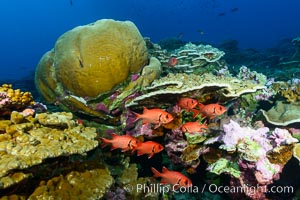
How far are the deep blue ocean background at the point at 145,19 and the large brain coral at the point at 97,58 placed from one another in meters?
79.6

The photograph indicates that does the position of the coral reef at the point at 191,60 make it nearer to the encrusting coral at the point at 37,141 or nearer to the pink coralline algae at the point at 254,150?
the pink coralline algae at the point at 254,150

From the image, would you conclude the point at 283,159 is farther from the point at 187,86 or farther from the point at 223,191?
the point at 187,86

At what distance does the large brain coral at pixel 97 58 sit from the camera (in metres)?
4.79

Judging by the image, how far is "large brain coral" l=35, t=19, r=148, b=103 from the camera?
479cm

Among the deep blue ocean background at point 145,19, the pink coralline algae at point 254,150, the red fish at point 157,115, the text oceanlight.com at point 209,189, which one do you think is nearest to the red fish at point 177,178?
the text oceanlight.com at point 209,189

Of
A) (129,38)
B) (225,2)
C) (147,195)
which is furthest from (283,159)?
(225,2)

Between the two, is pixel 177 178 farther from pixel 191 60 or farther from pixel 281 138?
pixel 191 60

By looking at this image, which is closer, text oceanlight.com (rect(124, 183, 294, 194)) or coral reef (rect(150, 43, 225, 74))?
text oceanlight.com (rect(124, 183, 294, 194))

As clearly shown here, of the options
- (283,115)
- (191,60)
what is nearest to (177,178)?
(283,115)

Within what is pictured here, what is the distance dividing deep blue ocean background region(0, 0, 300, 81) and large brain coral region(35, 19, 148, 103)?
79.6m

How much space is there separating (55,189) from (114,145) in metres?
0.90

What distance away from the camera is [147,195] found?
4.19 meters

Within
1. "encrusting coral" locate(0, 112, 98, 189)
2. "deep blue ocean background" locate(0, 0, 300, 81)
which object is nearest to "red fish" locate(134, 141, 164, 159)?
"encrusting coral" locate(0, 112, 98, 189)

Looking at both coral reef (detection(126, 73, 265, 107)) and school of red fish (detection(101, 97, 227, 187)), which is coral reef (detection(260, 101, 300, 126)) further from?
school of red fish (detection(101, 97, 227, 187))
